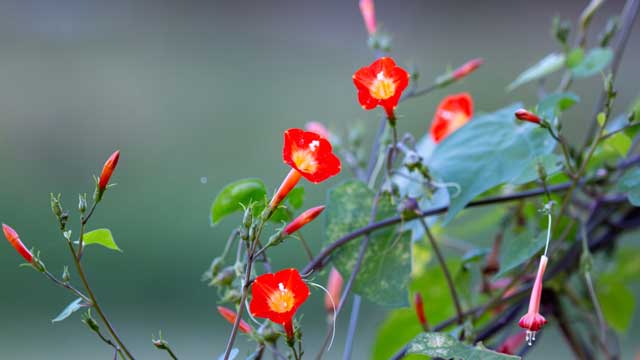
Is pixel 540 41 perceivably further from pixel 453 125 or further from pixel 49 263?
pixel 453 125

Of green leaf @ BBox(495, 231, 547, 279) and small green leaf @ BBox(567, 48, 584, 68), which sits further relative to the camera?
small green leaf @ BBox(567, 48, 584, 68)

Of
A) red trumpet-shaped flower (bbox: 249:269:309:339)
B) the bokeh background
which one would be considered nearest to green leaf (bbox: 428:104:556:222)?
red trumpet-shaped flower (bbox: 249:269:309:339)

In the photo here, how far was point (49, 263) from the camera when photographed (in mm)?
2188

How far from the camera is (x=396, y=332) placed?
0.65 m

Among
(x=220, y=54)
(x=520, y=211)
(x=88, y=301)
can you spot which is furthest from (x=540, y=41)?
(x=88, y=301)

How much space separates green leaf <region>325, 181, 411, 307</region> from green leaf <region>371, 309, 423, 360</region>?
6.6 inches

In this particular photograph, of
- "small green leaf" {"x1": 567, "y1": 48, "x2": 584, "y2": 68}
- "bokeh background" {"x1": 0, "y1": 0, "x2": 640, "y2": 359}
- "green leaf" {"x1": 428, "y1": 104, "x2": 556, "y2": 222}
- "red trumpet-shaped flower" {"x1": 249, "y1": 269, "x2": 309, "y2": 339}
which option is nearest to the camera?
"red trumpet-shaped flower" {"x1": 249, "y1": 269, "x2": 309, "y2": 339}

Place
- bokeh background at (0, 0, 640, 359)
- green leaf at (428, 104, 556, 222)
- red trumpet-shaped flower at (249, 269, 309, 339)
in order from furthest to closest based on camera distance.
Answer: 1. bokeh background at (0, 0, 640, 359)
2. green leaf at (428, 104, 556, 222)
3. red trumpet-shaped flower at (249, 269, 309, 339)

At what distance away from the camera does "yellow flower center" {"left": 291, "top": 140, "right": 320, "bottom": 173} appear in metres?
0.42

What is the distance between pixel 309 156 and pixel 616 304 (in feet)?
1.34

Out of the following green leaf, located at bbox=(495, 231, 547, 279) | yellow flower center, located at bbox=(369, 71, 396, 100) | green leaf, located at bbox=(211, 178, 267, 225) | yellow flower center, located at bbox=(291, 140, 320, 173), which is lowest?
green leaf, located at bbox=(495, 231, 547, 279)

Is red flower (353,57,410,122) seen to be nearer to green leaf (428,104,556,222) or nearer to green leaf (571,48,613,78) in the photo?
green leaf (428,104,556,222)

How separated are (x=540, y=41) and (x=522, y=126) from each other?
393 centimetres

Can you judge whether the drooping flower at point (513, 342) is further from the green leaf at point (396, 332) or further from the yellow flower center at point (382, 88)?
the yellow flower center at point (382, 88)
